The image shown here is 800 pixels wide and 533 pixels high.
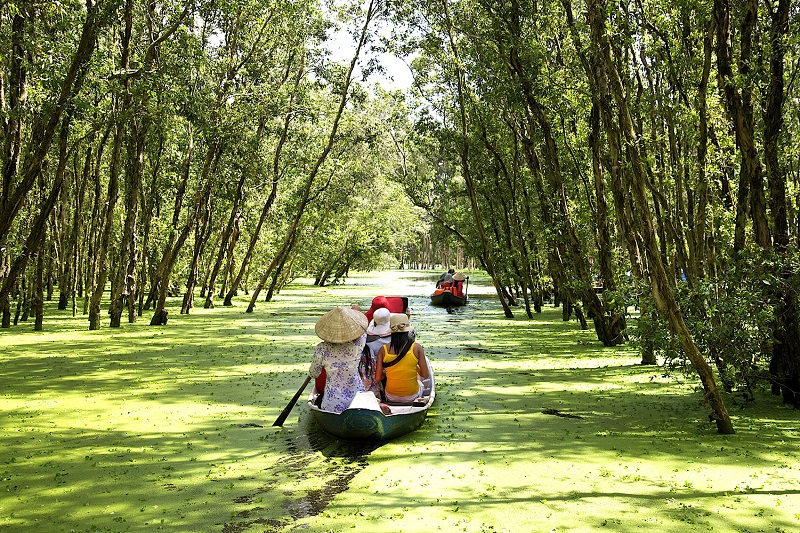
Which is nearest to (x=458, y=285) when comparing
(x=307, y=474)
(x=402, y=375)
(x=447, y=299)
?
(x=447, y=299)

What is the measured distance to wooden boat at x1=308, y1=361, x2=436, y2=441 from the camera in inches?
258

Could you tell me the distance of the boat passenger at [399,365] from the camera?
786cm

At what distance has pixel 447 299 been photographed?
27.0m

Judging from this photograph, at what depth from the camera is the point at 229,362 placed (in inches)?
481

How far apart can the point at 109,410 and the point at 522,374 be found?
6195 millimetres

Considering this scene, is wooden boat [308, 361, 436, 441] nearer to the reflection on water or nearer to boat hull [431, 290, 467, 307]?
the reflection on water

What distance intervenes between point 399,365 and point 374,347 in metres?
0.66

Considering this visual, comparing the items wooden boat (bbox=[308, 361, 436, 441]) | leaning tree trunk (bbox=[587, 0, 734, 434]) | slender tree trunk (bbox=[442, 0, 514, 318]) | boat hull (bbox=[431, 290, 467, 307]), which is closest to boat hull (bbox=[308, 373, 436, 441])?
wooden boat (bbox=[308, 361, 436, 441])

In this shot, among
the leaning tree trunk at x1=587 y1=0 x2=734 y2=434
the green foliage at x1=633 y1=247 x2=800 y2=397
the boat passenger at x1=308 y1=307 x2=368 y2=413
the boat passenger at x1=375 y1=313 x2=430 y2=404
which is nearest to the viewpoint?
the leaning tree trunk at x1=587 y1=0 x2=734 y2=434

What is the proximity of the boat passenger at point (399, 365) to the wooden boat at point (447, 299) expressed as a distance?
18735 millimetres

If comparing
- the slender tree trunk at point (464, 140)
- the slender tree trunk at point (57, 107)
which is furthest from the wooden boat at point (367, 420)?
the slender tree trunk at point (464, 140)

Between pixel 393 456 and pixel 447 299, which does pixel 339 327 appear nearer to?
pixel 393 456

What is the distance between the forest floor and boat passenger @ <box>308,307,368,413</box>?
1.48ft

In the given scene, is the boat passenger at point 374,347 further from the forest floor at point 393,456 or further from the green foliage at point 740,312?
the green foliage at point 740,312
